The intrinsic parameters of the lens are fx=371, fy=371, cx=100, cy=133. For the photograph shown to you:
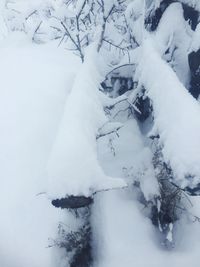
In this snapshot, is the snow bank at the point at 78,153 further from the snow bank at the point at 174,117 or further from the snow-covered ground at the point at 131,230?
the snow-covered ground at the point at 131,230

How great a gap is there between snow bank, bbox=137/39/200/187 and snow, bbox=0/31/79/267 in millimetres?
1179

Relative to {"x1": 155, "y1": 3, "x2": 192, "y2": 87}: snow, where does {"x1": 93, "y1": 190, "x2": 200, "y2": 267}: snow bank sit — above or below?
below

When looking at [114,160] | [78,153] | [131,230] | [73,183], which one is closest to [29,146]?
[114,160]

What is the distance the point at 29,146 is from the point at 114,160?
132cm

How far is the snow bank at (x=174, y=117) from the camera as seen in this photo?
113 inches

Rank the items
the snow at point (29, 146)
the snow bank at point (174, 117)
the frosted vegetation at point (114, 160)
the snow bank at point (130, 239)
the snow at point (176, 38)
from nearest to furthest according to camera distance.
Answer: the snow bank at point (174, 117)
the frosted vegetation at point (114, 160)
the snow bank at point (130, 239)
the snow at point (29, 146)
the snow at point (176, 38)

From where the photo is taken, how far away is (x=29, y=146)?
5.41 meters

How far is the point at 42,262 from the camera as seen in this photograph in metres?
4.03

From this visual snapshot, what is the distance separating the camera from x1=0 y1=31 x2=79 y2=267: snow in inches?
167

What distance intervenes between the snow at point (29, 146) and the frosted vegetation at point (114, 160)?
0.02 meters

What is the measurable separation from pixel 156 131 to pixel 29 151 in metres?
2.37

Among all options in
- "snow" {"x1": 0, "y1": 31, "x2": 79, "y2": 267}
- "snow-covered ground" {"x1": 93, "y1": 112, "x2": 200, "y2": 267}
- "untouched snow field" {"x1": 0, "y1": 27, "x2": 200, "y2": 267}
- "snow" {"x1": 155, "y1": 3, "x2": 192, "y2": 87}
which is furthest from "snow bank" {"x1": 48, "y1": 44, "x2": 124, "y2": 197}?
"snow" {"x1": 155, "y1": 3, "x2": 192, "y2": 87}

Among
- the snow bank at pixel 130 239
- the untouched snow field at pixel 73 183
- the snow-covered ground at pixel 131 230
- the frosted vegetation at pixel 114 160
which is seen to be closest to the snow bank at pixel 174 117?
the frosted vegetation at pixel 114 160

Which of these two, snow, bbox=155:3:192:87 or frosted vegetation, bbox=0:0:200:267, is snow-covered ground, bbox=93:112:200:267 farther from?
snow, bbox=155:3:192:87
